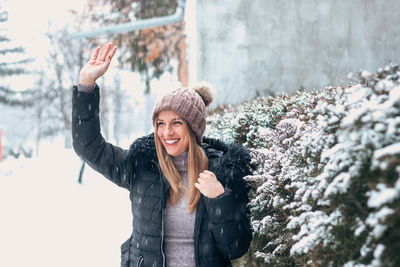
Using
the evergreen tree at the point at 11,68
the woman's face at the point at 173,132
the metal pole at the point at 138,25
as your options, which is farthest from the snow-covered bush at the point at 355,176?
the evergreen tree at the point at 11,68

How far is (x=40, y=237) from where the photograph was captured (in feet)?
22.5

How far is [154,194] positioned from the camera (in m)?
2.26

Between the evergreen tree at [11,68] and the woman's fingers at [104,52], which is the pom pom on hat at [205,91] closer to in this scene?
the woman's fingers at [104,52]

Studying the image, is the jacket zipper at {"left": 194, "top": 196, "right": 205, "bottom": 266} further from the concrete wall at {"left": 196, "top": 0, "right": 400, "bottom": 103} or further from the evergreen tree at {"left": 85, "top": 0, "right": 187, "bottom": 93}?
the evergreen tree at {"left": 85, "top": 0, "right": 187, "bottom": 93}

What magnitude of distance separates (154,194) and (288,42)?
6731 millimetres

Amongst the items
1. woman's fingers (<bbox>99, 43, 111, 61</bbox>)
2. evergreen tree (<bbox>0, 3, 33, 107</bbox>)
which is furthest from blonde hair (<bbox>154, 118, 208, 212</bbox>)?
evergreen tree (<bbox>0, 3, 33, 107</bbox>)

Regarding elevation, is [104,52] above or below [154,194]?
above

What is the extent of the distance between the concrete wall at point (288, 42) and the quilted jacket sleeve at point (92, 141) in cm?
561

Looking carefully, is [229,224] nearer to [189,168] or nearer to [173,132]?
[189,168]

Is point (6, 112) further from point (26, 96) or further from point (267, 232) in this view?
point (267, 232)

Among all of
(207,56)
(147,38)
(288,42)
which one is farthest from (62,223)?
(288,42)

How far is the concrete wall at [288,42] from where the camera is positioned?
7914 millimetres

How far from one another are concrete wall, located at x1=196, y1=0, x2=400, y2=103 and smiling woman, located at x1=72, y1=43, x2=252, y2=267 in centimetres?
558

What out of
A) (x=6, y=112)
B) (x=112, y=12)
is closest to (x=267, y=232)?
(x=112, y=12)
